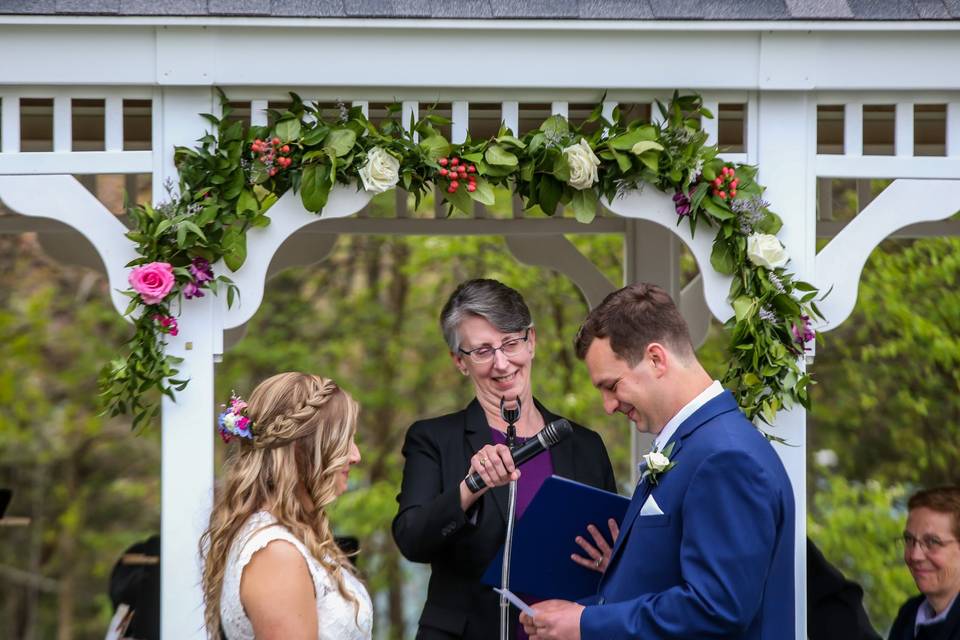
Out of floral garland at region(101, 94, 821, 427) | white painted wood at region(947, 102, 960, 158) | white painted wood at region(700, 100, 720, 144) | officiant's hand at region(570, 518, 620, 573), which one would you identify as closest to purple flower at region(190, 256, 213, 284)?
floral garland at region(101, 94, 821, 427)

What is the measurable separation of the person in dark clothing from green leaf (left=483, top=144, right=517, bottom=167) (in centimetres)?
230

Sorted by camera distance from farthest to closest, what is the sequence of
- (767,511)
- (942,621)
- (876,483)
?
(876,483) < (942,621) < (767,511)

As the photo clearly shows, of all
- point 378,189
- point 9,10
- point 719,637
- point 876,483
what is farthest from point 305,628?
point 876,483

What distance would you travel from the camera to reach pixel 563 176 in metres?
3.78

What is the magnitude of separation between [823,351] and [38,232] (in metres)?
6.60

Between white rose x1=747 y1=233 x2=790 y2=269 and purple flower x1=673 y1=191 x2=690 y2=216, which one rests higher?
purple flower x1=673 y1=191 x2=690 y2=216

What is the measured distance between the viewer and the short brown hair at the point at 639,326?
2988 millimetres

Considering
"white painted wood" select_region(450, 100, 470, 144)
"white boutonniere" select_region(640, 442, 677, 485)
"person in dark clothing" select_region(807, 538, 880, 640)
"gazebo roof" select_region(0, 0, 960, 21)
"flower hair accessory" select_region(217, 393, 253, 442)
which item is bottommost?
"person in dark clothing" select_region(807, 538, 880, 640)

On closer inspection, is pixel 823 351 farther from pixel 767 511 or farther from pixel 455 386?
pixel 767 511

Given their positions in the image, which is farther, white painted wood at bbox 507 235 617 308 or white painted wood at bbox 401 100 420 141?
white painted wood at bbox 507 235 617 308

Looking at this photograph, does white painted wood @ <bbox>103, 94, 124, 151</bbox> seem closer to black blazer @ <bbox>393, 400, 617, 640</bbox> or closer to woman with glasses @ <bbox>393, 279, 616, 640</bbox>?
woman with glasses @ <bbox>393, 279, 616, 640</bbox>

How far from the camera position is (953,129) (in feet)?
13.1

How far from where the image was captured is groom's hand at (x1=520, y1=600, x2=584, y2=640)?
9.91ft

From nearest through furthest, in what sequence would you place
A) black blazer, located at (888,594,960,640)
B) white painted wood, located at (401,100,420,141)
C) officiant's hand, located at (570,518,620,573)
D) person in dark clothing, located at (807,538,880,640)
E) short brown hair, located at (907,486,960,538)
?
officiant's hand, located at (570,518,620,573), white painted wood, located at (401,100,420,141), black blazer, located at (888,594,960,640), short brown hair, located at (907,486,960,538), person in dark clothing, located at (807,538,880,640)
